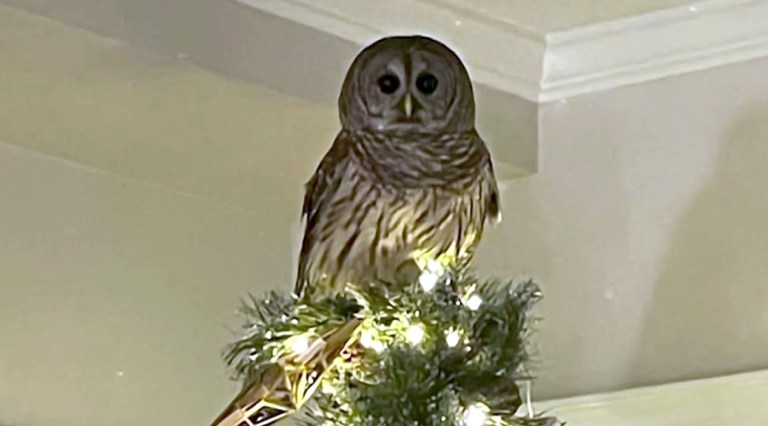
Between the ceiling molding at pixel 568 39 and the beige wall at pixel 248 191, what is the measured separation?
0.03 metres

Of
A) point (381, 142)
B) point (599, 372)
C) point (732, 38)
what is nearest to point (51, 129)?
point (381, 142)

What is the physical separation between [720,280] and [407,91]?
0.76 meters

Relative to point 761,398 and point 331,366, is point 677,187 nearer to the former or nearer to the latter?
point 761,398

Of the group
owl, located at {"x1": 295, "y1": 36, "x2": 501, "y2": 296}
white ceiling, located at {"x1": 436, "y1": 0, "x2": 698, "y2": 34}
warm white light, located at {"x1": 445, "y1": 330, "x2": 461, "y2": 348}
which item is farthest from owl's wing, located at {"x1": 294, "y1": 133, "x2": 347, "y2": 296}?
white ceiling, located at {"x1": 436, "y1": 0, "x2": 698, "y2": 34}

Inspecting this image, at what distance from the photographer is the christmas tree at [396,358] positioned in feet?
3.25

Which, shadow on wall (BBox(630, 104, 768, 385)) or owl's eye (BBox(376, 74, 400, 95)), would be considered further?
shadow on wall (BBox(630, 104, 768, 385))

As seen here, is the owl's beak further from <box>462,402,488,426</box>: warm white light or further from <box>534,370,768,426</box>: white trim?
<box>534,370,768,426</box>: white trim

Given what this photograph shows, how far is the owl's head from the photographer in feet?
4.20

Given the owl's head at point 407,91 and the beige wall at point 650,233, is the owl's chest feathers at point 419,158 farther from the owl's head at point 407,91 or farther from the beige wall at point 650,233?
the beige wall at point 650,233

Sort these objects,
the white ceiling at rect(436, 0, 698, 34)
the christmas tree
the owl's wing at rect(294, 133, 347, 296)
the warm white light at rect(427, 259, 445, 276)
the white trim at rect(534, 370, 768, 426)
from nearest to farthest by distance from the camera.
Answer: the christmas tree
the warm white light at rect(427, 259, 445, 276)
the owl's wing at rect(294, 133, 347, 296)
the white trim at rect(534, 370, 768, 426)
the white ceiling at rect(436, 0, 698, 34)

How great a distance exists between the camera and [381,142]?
1.25m

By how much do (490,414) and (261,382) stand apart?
0.59 feet

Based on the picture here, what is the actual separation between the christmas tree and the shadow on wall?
2.72 ft

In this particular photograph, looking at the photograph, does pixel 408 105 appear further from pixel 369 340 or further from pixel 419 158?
pixel 369 340
